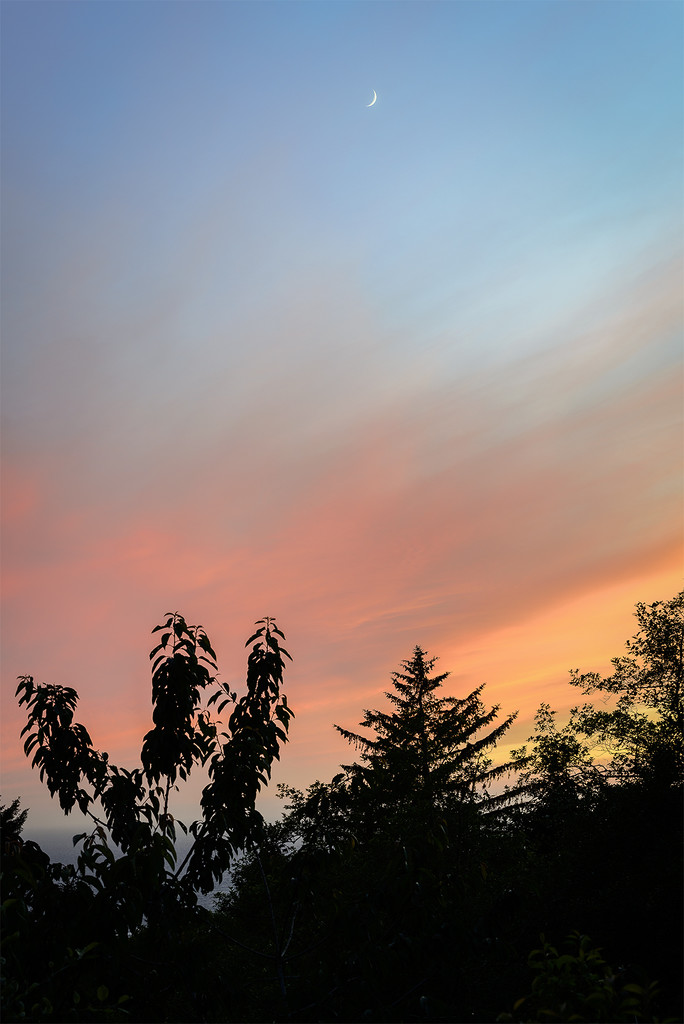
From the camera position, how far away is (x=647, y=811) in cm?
1219

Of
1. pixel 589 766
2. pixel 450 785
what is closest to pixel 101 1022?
pixel 450 785

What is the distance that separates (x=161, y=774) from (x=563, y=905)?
348 inches

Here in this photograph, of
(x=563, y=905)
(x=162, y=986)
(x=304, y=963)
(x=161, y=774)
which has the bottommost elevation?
(x=304, y=963)

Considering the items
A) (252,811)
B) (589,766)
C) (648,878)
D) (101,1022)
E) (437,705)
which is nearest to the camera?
(252,811)

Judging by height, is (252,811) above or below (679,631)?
below

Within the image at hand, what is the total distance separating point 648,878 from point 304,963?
7.94 meters

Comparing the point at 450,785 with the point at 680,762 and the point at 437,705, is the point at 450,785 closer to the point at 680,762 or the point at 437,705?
the point at 437,705

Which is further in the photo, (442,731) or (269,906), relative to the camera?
(442,731)

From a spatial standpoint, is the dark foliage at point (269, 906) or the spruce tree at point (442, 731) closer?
the dark foliage at point (269, 906)

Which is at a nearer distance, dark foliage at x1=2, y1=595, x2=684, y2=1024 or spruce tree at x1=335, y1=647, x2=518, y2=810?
dark foliage at x1=2, y1=595, x2=684, y2=1024

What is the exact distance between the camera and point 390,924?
23.1ft

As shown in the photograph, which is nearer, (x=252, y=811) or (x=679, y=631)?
(x=252, y=811)

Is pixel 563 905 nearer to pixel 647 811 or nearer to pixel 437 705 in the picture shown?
pixel 647 811

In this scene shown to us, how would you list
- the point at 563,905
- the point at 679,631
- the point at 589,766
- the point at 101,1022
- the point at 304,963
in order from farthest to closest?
the point at 589,766, the point at 679,631, the point at 304,963, the point at 563,905, the point at 101,1022
